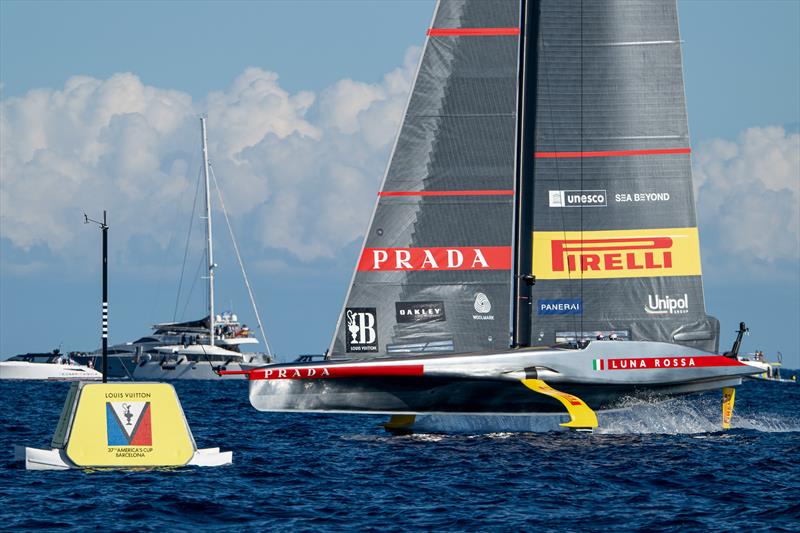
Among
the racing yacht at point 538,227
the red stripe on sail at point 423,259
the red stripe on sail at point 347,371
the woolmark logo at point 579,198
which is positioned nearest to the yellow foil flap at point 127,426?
the red stripe on sail at point 347,371

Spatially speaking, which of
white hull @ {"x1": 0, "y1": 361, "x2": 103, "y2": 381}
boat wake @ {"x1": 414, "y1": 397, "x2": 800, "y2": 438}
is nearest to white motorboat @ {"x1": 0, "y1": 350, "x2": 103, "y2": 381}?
white hull @ {"x1": 0, "y1": 361, "x2": 103, "y2": 381}

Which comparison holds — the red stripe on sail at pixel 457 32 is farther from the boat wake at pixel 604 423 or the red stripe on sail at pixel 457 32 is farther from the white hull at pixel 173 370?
the white hull at pixel 173 370

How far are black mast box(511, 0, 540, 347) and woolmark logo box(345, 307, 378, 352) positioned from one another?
3.07 meters

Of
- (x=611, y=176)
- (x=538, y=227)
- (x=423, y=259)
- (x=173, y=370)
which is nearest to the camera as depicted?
(x=423, y=259)

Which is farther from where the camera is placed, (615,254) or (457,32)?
(615,254)

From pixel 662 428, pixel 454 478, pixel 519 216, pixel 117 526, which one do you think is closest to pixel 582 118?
pixel 519 216

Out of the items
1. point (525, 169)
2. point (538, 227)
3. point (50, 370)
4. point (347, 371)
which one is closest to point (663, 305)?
point (538, 227)

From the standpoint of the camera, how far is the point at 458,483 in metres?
19.4

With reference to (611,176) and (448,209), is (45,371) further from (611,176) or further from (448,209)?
(611,176)

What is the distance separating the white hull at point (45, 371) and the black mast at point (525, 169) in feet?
199

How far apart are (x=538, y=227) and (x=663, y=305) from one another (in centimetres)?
312

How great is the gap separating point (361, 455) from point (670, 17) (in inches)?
443

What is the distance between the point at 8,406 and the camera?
44.0m

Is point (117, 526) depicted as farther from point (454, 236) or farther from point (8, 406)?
point (8, 406)
